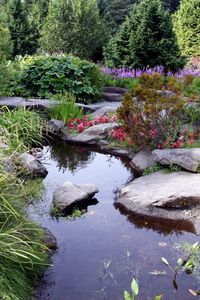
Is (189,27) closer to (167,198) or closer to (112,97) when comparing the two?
(112,97)

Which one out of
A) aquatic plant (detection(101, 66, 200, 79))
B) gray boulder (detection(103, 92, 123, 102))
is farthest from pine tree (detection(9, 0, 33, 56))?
gray boulder (detection(103, 92, 123, 102))

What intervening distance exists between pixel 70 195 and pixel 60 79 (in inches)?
230

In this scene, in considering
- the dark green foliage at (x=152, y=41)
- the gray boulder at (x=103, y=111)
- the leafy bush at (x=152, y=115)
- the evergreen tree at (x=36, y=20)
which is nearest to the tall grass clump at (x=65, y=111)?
the gray boulder at (x=103, y=111)

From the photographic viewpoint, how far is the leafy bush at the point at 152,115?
643 cm

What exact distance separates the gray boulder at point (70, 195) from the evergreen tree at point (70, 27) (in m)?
10.5

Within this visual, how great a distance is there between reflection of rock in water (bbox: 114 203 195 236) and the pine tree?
46.4 feet

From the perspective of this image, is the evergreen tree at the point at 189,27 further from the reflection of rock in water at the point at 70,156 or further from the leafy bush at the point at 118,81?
the reflection of rock in water at the point at 70,156

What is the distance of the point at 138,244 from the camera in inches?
170

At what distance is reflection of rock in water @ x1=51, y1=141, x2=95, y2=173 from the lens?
696cm

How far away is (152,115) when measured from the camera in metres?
6.44

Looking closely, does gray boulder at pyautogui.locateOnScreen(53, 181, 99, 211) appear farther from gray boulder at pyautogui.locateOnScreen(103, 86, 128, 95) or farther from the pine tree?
the pine tree

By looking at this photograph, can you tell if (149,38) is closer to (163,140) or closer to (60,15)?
(60,15)

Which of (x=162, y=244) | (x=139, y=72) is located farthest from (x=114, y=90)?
(x=162, y=244)

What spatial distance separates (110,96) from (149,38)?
2.65 meters
